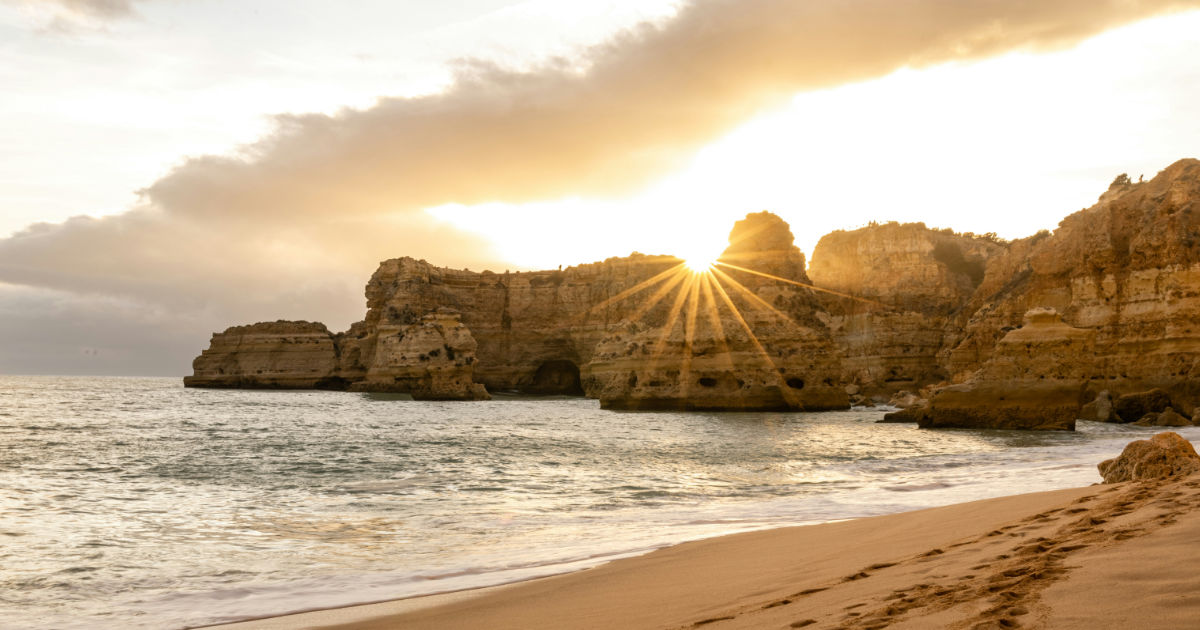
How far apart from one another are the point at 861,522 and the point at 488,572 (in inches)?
153

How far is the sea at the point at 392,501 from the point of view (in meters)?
6.76

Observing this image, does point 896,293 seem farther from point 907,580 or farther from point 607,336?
point 907,580

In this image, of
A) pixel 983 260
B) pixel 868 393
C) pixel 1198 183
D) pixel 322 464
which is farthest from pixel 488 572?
pixel 983 260

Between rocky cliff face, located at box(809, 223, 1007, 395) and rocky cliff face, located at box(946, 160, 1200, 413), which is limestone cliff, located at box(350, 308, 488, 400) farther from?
rocky cliff face, located at box(946, 160, 1200, 413)

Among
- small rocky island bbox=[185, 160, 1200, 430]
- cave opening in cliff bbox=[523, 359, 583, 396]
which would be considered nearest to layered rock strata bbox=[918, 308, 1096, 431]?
small rocky island bbox=[185, 160, 1200, 430]

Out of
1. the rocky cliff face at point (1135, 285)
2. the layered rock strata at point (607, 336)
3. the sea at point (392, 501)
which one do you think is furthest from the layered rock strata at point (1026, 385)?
the layered rock strata at point (607, 336)

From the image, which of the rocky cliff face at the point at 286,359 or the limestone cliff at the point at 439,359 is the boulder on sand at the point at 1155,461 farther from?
the rocky cliff face at the point at 286,359

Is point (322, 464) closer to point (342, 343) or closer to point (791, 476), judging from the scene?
point (791, 476)

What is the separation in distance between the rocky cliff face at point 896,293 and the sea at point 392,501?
114 ft

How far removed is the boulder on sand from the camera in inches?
315

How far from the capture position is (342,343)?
84.9m

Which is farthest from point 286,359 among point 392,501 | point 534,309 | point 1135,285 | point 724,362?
point 392,501

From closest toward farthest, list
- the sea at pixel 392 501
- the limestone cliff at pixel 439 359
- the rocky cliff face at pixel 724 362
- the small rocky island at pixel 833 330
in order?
the sea at pixel 392 501
the small rocky island at pixel 833 330
the rocky cliff face at pixel 724 362
the limestone cliff at pixel 439 359

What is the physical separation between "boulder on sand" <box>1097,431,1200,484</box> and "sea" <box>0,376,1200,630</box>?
2.04 metres
